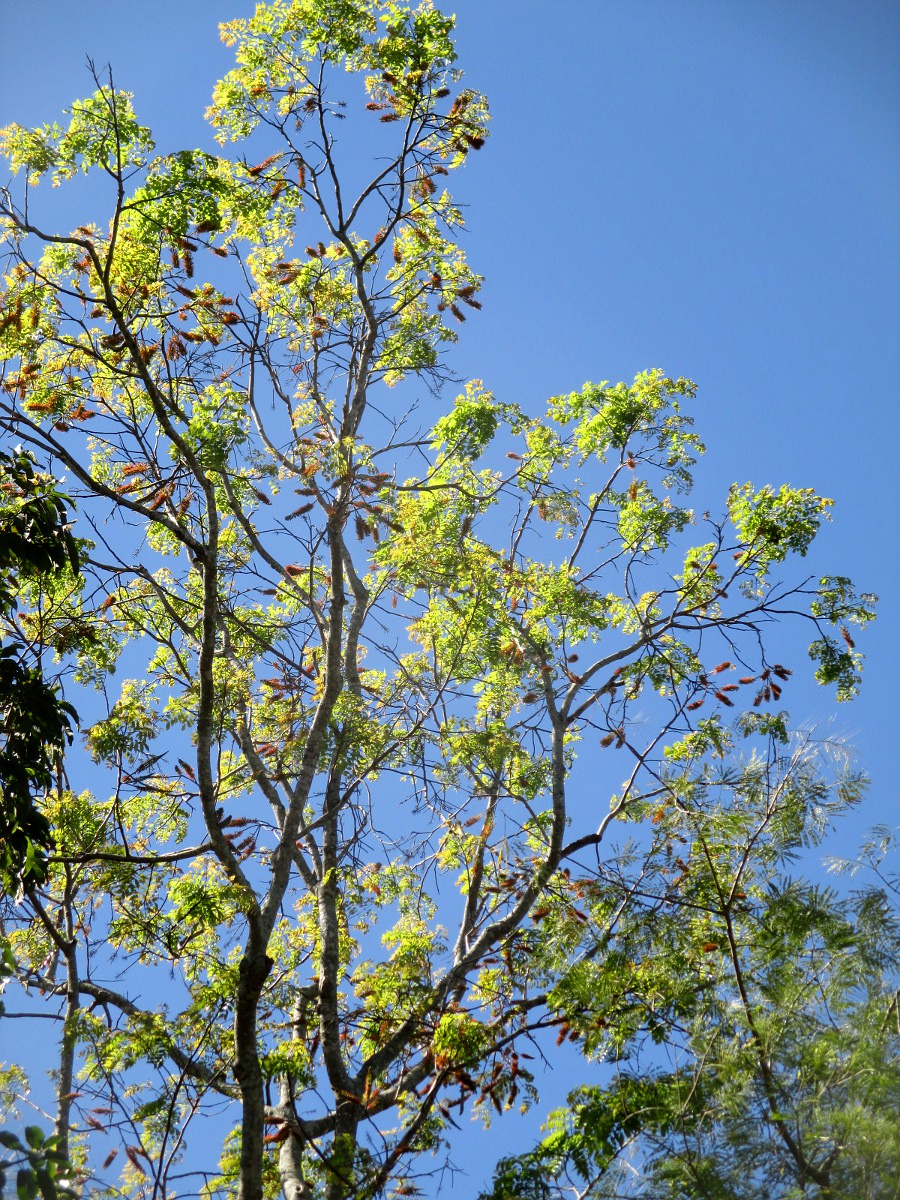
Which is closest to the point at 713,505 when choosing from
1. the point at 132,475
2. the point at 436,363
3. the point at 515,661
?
the point at 515,661

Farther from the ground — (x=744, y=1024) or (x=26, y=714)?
(x=26, y=714)

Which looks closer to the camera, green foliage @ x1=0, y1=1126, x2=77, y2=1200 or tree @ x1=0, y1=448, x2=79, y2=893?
green foliage @ x1=0, y1=1126, x2=77, y2=1200

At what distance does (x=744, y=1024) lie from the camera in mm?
5008

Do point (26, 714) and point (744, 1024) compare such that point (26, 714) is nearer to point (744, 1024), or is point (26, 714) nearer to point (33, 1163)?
point (33, 1163)

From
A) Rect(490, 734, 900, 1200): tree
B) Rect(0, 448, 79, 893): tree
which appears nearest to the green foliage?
Rect(0, 448, 79, 893): tree

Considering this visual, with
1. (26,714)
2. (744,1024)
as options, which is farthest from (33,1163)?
(744,1024)

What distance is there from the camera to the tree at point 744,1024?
4.43 metres

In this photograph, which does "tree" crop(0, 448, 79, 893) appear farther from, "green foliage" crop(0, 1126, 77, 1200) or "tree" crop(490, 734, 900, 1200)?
"tree" crop(490, 734, 900, 1200)

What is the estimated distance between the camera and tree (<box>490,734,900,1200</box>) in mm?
4426

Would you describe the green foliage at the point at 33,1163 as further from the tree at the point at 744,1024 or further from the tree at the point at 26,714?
the tree at the point at 744,1024

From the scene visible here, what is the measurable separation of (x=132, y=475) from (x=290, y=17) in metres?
3.59

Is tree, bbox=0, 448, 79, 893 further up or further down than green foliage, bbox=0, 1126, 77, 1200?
further up

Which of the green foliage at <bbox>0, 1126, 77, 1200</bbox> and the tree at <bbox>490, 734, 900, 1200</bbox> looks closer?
the green foliage at <bbox>0, 1126, 77, 1200</bbox>

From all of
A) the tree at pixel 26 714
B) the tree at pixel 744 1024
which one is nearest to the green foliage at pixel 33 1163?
the tree at pixel 26 714
